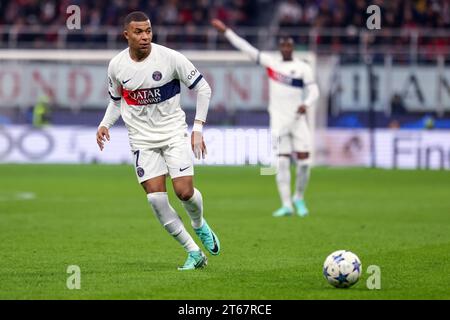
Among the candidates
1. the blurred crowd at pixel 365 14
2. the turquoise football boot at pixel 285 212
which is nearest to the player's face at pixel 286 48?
the turquoise football boot at pixel 285 212

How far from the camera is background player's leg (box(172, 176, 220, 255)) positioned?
1014 centimetres

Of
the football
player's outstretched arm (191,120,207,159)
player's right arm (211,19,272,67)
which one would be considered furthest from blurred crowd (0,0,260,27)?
the football

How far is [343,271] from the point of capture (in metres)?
8.78

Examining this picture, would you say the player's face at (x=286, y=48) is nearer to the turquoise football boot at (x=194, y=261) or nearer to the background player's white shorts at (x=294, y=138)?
the background player's white shorts at (x=294, y=138)

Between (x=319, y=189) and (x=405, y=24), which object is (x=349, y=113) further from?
(x=319, y=189)

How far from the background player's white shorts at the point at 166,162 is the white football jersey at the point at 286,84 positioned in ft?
24.0

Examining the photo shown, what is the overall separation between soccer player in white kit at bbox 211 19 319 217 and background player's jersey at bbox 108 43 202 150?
23.2 feet

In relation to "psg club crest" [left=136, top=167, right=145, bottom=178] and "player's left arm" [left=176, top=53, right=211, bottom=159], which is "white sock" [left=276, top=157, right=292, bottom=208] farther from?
"psg club crest" [left=136, top=167, right=145, bottom=178]

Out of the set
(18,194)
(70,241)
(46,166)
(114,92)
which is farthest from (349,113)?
(114,92)

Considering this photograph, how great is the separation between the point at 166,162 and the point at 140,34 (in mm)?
1222

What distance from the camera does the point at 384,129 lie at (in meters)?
30.7

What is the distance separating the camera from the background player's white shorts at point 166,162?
10.2 metres

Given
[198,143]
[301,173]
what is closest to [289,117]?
[301,173]
